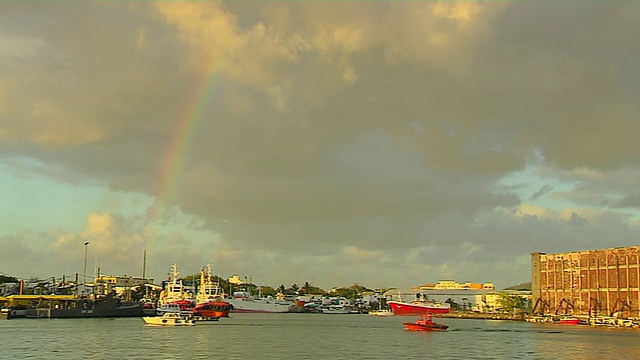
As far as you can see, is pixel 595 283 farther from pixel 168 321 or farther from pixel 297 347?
pixel 297 347

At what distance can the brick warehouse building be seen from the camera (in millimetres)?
169000

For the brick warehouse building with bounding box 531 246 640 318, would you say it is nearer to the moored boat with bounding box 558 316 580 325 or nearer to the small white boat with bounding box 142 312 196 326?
the moored boat with bounding box 558 316 580 325

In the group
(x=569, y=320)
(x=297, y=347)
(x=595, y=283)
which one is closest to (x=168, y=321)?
(x=297, y=347)

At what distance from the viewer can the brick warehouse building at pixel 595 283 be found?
16900cm

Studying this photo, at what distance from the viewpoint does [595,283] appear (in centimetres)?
18062

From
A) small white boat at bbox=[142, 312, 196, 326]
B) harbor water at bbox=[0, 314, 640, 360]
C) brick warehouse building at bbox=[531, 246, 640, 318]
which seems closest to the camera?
harbor water at bbox=[0, 314, 640, 360]

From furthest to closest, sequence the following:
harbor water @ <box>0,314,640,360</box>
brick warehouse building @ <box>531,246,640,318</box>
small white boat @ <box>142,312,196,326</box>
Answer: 1. brick warehouse building @ <box>531,246,640,318</box>
2. small white boat @ <box>142,312,196,326</box>
3. harbor water @ <box>0,314,640,360</box>

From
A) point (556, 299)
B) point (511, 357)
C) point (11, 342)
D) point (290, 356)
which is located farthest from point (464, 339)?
point (556, 299)

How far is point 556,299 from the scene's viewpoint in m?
196

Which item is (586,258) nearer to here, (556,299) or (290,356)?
(556,299)

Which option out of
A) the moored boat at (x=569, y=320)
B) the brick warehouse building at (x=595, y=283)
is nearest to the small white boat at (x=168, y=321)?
the moored boat at (x=569, y=320)

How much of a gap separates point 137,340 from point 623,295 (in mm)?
116605

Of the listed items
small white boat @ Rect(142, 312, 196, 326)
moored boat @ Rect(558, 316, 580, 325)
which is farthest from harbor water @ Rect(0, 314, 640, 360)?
moored boat @ Rect(558, 316, 580, 325)

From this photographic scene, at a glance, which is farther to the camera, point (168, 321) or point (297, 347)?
point (168, 321)
